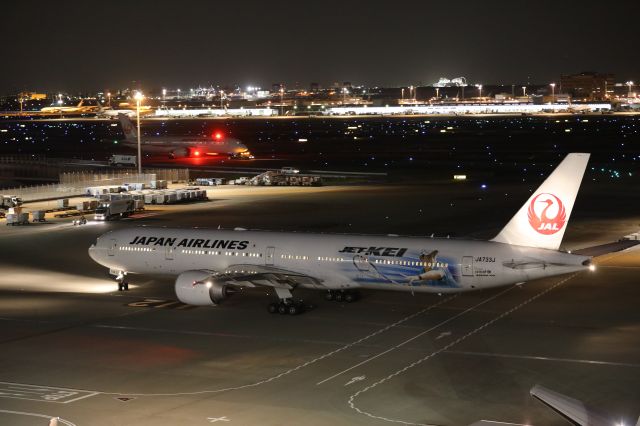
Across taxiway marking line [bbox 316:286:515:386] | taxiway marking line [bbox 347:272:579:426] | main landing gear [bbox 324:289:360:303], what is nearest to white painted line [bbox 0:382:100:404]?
taxiway marking line [bbox 316:286:515:386]

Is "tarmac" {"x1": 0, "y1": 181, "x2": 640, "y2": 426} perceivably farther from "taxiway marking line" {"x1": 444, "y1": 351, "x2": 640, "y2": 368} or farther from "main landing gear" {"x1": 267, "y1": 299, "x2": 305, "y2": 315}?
"main landing gear" {"x1": 267, "y1": 299, "x2": 305, "y2": 315}

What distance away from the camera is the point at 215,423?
28.9 m

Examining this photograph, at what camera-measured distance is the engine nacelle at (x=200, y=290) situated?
1767 inches

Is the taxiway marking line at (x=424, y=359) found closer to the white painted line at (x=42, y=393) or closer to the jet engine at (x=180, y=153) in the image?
the white painted line at (x=42, y=393)

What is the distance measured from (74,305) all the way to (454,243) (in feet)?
67.2

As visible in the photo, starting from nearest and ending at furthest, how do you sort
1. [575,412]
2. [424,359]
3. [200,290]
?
[575,412] < [424,359] < [200,290]

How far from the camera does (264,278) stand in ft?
149

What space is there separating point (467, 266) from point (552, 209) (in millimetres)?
4839

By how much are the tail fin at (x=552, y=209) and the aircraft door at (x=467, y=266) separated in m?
2.22

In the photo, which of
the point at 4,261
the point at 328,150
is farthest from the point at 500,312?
the point at 328,150

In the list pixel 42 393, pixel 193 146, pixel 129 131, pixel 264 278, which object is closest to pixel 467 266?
pixel 264 278

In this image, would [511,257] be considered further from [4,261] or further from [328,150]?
[328,150]

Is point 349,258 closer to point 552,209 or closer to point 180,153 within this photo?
point 552,209

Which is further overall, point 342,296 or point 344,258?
point 342,296
